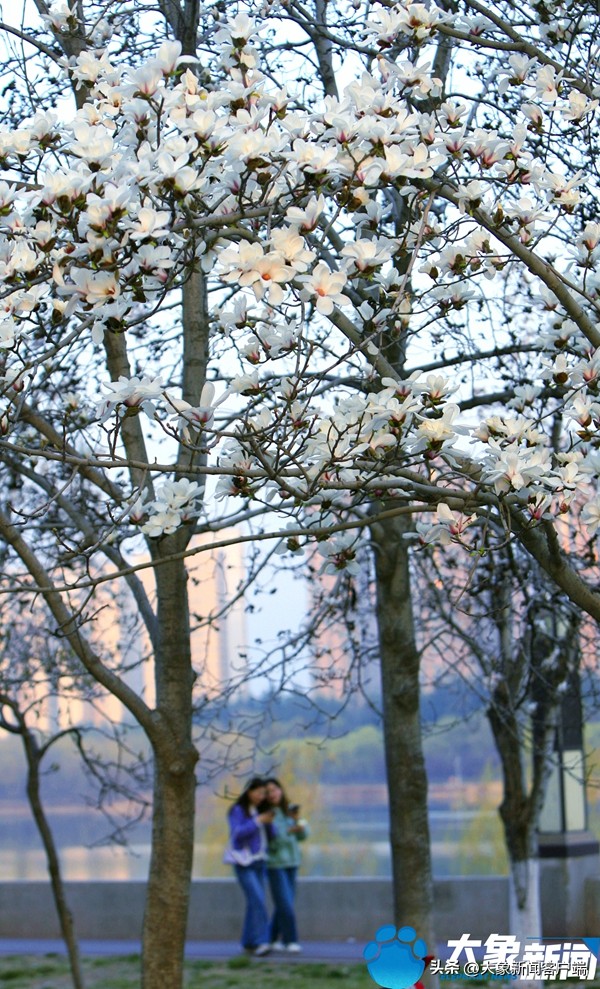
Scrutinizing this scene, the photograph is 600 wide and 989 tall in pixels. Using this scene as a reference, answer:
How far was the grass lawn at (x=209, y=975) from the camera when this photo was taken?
9516 millimetres

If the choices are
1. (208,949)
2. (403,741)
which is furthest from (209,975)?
(403,741)

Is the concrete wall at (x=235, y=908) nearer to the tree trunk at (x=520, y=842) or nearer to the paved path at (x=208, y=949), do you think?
the paved path at (x=208, y=949)

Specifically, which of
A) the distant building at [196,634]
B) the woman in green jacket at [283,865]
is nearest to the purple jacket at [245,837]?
the woman in green jacket at [283,865]

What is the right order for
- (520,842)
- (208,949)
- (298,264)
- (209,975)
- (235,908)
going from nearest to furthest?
(298,264) → (520,842) → (209,975) → (208,949) → (235,908)

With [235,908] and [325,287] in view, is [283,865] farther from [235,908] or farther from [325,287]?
[325,287]

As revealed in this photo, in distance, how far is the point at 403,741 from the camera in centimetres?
666

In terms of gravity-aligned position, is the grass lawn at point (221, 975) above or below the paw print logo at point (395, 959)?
below

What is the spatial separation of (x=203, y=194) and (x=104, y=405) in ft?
2.01

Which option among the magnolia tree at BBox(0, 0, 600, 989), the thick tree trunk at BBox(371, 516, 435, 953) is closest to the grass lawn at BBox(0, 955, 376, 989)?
the thick tree trunk at BBox(371, 516, 435, 953)

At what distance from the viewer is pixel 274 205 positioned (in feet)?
10.9

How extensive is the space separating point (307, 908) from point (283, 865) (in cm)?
116

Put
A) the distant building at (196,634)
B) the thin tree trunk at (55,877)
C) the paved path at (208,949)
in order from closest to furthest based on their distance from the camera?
the distant building at (196,634), the thin tree trunk at (55,877), the paved path at (208,949)

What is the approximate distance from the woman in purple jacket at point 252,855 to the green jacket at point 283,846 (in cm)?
6

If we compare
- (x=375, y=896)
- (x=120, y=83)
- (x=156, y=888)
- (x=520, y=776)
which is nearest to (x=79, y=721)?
(x=375, y=896)
